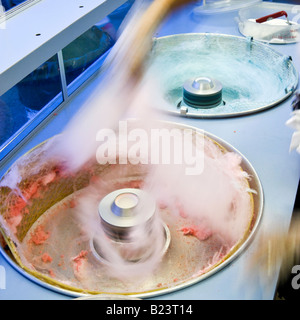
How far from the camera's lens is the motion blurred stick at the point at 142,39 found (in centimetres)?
212

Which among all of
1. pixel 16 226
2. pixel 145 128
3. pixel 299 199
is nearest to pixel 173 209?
pixel 145 128

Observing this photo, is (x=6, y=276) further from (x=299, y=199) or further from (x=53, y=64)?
(x=53, y=64)

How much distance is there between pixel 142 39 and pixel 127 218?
112 centimetres

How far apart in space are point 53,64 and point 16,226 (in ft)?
3.81

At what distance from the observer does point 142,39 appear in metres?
2.19
